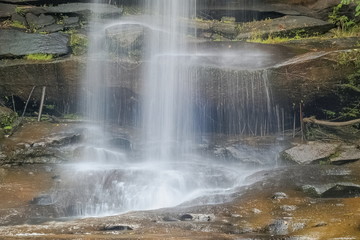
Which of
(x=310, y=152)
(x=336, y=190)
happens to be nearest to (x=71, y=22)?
(x=310, y=152)

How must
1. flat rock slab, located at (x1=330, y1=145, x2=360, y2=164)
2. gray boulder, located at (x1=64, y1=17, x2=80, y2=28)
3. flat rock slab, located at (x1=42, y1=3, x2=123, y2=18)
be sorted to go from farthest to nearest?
flat rock slab, located at (x1=42, y1=3, x2=123, y2=18) < gray boulder, located at (x1=64, y1=17, x2=80, y2=28) < flat rock slab, located at (x1=330, y1=145, x2=360, y2=164)

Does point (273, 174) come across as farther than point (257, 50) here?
No

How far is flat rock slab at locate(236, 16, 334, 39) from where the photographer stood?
15234mm

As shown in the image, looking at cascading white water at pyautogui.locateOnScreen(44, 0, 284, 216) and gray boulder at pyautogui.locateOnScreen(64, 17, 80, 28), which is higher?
gray boulder at pyautogui.locateOnScreen(64, 17, 80, 28)

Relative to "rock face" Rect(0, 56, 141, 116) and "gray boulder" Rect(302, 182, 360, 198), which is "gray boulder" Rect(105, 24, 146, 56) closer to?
"rock face" Rect(0, 56, 141, 116)

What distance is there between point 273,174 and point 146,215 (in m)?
3.64

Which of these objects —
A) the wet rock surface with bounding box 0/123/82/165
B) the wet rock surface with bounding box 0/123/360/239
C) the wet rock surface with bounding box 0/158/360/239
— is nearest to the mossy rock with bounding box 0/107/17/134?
the wet rock surface with bounding box 0/123/82/165

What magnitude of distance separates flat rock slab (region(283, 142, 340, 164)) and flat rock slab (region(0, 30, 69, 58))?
7534 millimetres

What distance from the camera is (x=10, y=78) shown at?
1325 cm

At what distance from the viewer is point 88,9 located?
15.9 m

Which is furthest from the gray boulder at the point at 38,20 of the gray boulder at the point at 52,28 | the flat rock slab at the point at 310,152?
the flat rock slab at the point at 310,152

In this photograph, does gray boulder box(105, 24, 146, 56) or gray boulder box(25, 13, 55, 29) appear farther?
gray boulder box(25, 13, 55, 29)

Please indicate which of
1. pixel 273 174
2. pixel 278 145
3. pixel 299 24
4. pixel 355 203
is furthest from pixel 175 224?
pixel 299 24

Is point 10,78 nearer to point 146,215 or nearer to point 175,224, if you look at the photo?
point 146,215
